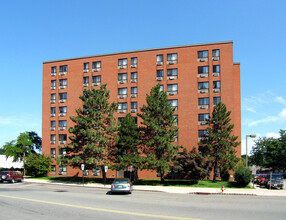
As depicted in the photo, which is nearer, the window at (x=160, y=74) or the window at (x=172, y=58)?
the window at (x=172, y=58)

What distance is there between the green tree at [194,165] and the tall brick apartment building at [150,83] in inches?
227

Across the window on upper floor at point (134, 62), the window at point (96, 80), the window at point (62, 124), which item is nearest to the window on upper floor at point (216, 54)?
the window on upper floor at point (134, 62)

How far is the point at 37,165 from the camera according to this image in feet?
160

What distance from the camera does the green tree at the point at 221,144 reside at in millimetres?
38281

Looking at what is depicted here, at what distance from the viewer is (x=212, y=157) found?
37.8 metres

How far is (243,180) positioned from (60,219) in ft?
83.0

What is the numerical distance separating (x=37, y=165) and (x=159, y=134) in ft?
77.8

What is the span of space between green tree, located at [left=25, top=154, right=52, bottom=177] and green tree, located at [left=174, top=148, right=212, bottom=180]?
24661mm

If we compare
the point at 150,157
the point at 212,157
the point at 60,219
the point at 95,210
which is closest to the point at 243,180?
the point at 212,157

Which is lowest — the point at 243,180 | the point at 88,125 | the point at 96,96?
the point at 243,180

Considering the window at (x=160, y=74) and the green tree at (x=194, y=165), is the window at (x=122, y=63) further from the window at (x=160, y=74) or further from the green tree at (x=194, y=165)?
the green tree at (x=194, y=165)

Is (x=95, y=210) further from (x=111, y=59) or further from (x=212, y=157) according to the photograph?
(x=111, y=59)

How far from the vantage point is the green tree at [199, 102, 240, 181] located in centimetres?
3828

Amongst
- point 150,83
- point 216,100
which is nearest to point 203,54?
point 216,100
